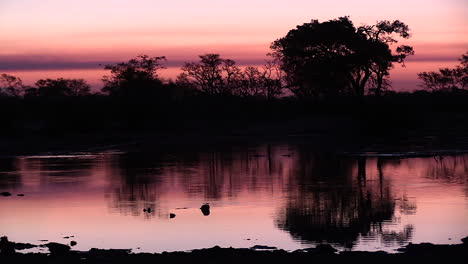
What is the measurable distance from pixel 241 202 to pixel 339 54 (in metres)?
59.1

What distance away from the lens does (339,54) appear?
83.3m

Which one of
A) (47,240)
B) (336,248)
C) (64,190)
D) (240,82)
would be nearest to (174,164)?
(64,190)

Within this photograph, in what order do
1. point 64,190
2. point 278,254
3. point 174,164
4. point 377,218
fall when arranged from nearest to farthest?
point 278,254 → point 377,218 → point 64,190 → point 174,164

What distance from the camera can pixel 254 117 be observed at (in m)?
85.1

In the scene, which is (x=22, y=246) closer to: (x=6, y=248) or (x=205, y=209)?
(x=6, y=248)

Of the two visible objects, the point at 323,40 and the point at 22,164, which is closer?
the point at 22,164

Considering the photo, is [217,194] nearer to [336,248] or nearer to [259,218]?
[259,218]

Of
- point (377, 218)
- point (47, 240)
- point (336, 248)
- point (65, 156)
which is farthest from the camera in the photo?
point (65, 156)

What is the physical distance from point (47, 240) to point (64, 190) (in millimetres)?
11872

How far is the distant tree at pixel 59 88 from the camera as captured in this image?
133000 millimetres

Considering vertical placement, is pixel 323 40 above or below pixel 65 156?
above

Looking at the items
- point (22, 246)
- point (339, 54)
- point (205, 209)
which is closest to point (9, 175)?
point (205, 209)

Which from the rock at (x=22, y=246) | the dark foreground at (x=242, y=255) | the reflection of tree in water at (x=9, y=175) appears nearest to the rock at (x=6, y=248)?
the dark foreground at (x=242, y=255)

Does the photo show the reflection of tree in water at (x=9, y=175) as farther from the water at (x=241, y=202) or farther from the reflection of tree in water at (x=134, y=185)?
the reflection of tree in water at (x=134, y=185)
